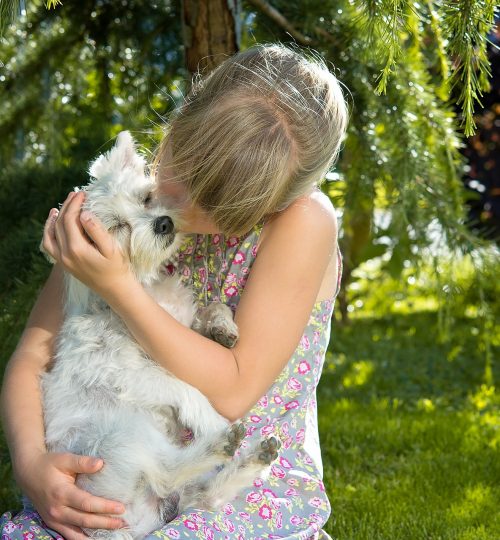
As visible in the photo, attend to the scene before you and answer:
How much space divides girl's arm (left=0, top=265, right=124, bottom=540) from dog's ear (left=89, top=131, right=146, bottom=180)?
0.36 metres

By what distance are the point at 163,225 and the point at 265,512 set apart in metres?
0.93

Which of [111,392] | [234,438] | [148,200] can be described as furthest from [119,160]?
[234,438]

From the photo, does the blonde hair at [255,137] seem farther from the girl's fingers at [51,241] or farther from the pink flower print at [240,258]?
the girl's fingers at [51,241]

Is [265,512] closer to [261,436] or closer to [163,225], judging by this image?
[261,436]

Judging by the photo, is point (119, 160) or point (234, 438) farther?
point (119, 160)

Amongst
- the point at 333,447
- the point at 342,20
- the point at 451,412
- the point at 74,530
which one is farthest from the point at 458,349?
the point at 74,530

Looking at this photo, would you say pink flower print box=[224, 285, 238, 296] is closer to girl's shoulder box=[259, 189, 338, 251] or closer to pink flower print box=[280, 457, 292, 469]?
girl's shoulder box=[259, 189, 338, 251]

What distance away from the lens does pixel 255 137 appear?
240cm

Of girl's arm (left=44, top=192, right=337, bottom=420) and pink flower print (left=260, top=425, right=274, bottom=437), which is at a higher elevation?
girl's arm (left=44, top=192, right=337, bottom=420)

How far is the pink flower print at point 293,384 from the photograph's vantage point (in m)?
2.68

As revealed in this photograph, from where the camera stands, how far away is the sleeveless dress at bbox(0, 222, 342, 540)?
2338 millimetres

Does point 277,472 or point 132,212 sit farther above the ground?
point 132,212

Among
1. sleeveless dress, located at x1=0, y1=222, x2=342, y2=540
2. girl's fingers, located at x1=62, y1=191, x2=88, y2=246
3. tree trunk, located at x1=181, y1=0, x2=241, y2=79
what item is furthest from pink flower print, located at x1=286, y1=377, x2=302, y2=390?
tree trunk, located at x1=181, y1=0, x2=241, y2=79

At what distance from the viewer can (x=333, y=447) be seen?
431cm
